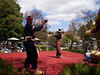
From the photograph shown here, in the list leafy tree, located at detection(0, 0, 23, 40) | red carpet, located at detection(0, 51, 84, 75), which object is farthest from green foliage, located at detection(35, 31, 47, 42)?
red carpet, located at detection(0, 51, 84, 75)

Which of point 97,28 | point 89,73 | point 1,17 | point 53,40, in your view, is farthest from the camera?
point 53,40

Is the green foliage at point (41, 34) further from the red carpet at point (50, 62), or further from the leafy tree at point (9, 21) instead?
the red carpet at point (50, 62)

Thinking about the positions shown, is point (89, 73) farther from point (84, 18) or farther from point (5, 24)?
point (84, 18)

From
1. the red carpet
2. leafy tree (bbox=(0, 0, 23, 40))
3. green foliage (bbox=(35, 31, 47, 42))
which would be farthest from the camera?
green foliage (bbox=(35, 31, 47, 42))

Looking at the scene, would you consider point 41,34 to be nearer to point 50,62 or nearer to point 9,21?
point 9,21

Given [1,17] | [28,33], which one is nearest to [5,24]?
[1,17]

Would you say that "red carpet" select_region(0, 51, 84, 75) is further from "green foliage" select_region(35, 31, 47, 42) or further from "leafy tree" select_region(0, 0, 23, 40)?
"green foliage" select_region(35, 31, 47, 42)

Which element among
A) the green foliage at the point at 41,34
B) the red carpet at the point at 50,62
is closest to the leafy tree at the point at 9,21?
the green foliage at the point at 41,34

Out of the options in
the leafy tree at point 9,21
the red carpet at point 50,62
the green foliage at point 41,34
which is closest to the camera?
the red carpet at point 50,62

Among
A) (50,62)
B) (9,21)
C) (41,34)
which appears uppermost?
(9,21)

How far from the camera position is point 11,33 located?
70.1 ft

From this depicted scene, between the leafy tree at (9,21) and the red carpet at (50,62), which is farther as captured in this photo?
the leafy tree at (9,21)

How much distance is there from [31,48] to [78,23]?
21.0 meters

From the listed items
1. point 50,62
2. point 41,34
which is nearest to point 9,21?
point 41,34
